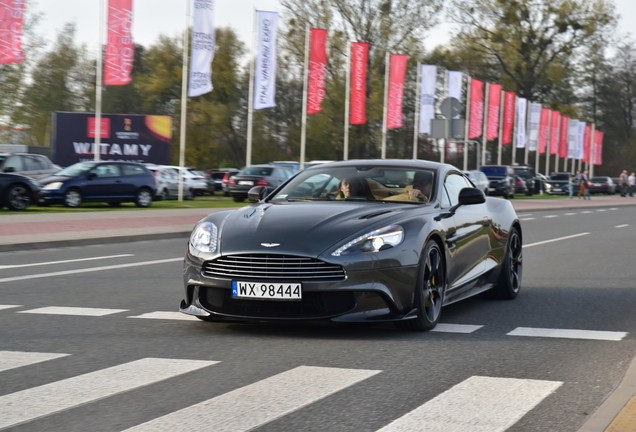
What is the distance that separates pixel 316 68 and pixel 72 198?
Answer: 15574 mm

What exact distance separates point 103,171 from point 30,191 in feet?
12.4

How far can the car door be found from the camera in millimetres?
8133

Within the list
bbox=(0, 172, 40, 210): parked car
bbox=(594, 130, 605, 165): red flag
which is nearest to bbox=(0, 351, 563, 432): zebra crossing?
bbox=(0, 172, 40, 210): parked car

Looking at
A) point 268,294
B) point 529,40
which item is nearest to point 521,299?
point 268,294

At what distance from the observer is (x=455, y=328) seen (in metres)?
7.60

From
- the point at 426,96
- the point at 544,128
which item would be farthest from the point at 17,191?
the point at 544,128

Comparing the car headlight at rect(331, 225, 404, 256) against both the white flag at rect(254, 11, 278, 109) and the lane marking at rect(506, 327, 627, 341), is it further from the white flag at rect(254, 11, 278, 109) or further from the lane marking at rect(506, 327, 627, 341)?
the white flag at rect(254, 11, 278, 109)

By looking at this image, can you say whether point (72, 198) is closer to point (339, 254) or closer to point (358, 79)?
point (358, 79)

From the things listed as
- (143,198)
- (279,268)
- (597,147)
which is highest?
(597,147)

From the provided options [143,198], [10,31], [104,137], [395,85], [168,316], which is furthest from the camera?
[395,85]

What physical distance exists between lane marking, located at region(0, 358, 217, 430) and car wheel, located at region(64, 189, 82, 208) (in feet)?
74.2

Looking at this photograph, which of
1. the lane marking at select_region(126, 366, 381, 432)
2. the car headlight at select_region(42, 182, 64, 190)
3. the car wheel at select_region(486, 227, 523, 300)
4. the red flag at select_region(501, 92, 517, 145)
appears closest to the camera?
the lane marking at select_region(126, 366, 381, 432)

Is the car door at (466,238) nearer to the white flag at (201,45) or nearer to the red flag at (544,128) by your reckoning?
the white flag at (201,45)

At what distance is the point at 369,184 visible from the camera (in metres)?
8.20
